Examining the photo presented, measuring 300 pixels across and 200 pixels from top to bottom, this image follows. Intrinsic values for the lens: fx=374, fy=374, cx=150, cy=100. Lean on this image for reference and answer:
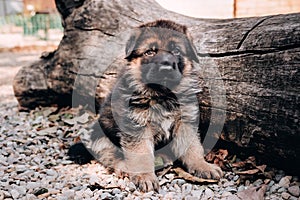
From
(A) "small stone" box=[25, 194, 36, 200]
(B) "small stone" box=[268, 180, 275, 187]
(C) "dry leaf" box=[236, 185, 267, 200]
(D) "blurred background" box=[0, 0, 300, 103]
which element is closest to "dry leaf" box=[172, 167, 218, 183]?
(C) "dry leaf" box=[236, 185, 267, 200]

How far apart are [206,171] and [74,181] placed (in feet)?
3.37

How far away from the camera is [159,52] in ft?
9.35

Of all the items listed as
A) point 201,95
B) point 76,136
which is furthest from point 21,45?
point 201,95

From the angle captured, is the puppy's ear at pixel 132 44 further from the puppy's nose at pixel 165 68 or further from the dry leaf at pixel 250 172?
the dry leaf at pixel 250 172

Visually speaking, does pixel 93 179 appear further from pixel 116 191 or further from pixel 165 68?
pixel 165 68

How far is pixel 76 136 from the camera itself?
3926 mm

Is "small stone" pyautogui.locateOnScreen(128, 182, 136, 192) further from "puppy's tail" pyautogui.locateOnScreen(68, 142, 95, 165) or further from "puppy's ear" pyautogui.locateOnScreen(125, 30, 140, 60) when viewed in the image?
"puppy's ear" pyautogui.locateOnScreen(125, 30, 140, 60)

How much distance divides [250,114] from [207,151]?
572 mm

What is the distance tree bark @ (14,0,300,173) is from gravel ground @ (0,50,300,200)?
27 centimetres

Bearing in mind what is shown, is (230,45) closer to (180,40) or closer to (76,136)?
(180,40)

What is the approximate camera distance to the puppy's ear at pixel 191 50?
3049 mm

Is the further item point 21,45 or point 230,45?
point 21,45

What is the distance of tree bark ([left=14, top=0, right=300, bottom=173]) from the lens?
8.74ft

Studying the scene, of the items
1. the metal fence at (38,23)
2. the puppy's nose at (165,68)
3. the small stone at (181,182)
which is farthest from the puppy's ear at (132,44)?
the metal fence at (38,23)
